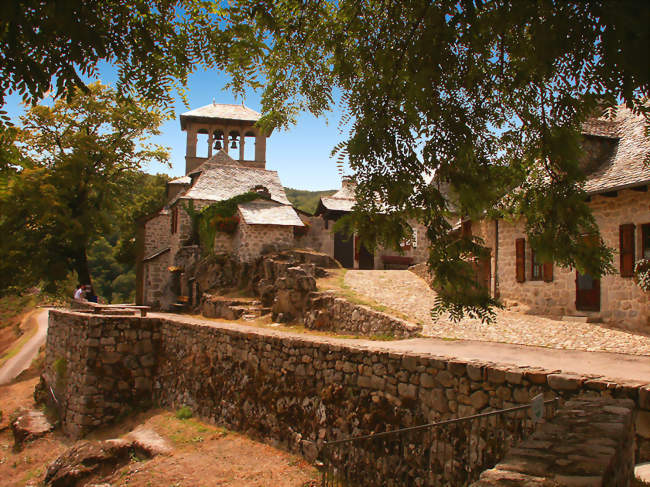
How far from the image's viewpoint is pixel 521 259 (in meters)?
16.4

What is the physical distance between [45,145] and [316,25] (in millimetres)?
25210

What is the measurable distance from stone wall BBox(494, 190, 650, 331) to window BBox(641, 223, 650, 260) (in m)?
0.09

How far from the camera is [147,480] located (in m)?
8.67

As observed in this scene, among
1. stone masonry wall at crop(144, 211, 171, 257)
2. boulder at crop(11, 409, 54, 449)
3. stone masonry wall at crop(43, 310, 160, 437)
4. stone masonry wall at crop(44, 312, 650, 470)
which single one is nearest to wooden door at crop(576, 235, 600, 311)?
stone masonry wall at crop(44, 312, 650, 470)

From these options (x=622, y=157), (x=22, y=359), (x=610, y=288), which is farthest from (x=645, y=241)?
(x=22, y=359)

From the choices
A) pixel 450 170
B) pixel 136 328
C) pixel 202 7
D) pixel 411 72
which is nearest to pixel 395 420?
pixel 450 170

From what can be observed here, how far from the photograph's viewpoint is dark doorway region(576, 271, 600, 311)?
1390 centimetres

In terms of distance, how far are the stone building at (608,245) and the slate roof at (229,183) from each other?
13.2 m

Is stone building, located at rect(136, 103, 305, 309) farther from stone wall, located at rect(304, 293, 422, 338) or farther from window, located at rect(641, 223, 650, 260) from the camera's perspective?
window, located at rect(641, 223, 650, 260)

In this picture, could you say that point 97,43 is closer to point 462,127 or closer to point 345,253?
point 462,127

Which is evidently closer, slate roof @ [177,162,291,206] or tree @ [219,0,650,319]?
tree @ [219,0,650,319]

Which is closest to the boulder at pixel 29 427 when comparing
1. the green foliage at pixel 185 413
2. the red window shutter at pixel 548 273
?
the green foliage at pixel 185 413

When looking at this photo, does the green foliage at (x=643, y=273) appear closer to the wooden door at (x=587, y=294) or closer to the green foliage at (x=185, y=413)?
the wooden door at (x=587, y=294)

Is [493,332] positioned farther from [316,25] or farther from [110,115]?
[110,115]
